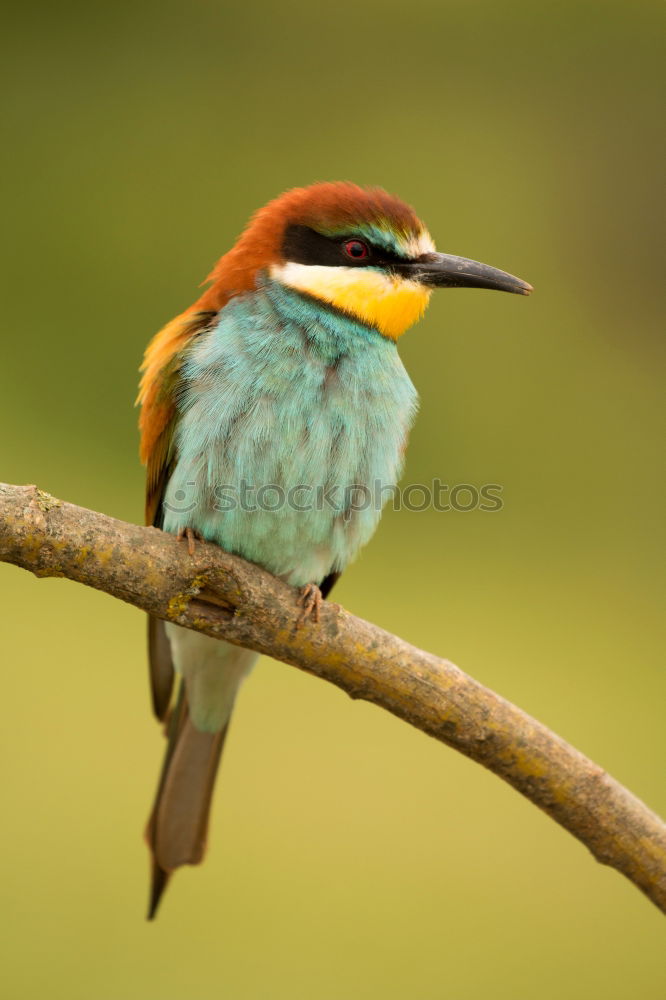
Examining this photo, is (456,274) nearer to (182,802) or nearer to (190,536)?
(190,536)

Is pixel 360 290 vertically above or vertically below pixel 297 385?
above

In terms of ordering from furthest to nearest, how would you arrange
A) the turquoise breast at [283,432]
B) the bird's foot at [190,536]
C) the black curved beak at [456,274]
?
the black curved beak at [456,274], the turquoise breast at [283,432], the bird's foot at [190,536]

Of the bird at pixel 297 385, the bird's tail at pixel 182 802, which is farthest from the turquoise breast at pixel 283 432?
the bird's tail at pixel 182 802

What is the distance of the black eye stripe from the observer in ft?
4.57

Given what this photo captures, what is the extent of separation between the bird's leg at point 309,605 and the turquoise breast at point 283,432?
4.4 inches

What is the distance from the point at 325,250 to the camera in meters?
1.40

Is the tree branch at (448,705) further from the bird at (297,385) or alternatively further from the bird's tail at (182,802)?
the bird's tail at (182,802)

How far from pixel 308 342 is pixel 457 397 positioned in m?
1.35

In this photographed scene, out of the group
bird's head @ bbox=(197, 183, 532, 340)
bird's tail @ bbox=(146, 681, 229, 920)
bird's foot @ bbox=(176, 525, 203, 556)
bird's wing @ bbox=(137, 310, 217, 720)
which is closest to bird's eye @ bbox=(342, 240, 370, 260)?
bird's head @ bbox=(197, 183, 532, 340)

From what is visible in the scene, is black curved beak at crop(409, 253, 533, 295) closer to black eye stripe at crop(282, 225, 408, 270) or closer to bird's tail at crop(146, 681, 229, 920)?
black eye stripe at crop(282, 225, 408, 270)

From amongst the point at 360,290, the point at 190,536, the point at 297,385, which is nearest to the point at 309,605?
the point at 190,536

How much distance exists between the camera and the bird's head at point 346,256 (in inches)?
54.1

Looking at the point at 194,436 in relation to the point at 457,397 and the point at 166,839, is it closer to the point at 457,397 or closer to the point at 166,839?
the point at 166,839

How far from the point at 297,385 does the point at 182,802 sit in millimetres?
647
